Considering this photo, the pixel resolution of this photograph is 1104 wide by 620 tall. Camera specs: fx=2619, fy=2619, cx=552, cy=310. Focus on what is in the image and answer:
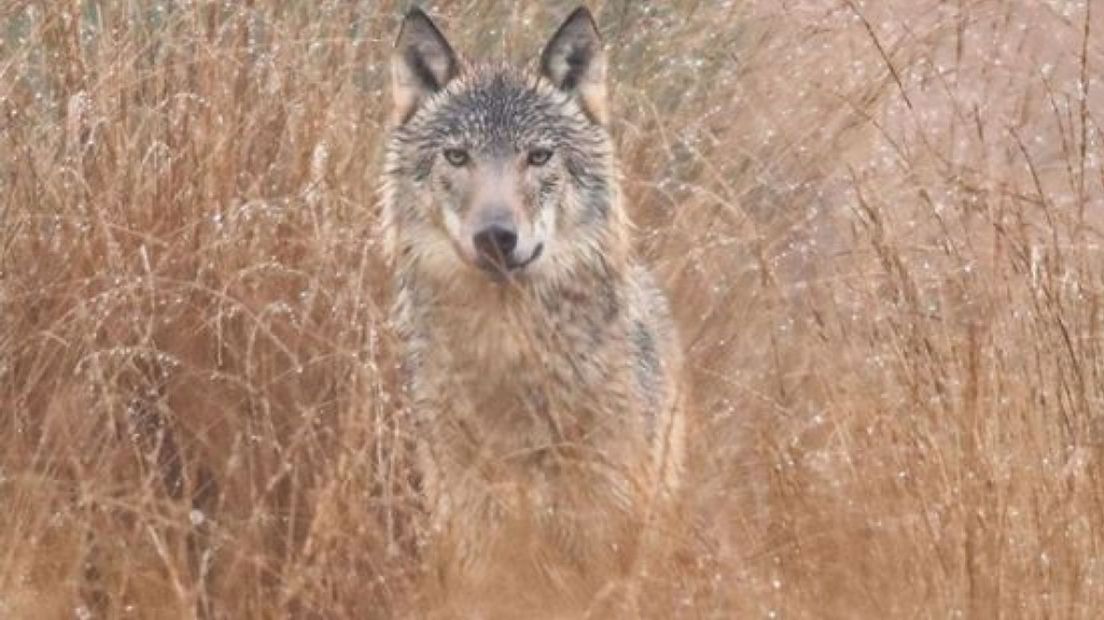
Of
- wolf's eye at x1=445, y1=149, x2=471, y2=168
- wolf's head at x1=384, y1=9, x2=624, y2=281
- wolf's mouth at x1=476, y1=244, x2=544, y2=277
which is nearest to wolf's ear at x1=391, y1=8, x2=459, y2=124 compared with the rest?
wolf's head at x1=384, y1=9, x2=624, y2=281

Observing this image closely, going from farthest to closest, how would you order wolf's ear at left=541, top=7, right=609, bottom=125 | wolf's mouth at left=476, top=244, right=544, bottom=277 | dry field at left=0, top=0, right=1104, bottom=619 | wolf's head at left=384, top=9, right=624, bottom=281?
wolf's ear at left=541, top=7, right=609, bottom=125 → wolf's head at left=384, top=9, right=624, bottom=281 → wolf's mouth at left=476, top=244, right=544, bottom=277 → dry field at left=0, top=0, right=1104, bottom=619

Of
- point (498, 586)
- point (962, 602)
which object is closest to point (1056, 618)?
point (962, 602)

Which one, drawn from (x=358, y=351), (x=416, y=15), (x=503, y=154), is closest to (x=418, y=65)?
(x=416, y=15)

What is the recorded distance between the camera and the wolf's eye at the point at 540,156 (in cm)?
554

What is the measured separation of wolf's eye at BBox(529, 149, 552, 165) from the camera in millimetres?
5539

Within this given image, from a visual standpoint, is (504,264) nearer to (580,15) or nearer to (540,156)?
(540,156)

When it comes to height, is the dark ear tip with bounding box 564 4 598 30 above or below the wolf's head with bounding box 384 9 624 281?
above

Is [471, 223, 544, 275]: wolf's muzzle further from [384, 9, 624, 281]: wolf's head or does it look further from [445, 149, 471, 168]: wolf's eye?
[445, 149, 471, 168]: wolf's eye

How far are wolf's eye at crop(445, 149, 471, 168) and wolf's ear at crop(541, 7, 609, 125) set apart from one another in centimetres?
28

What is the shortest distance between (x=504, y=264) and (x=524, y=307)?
203 millimetres

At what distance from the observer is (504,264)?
17.2 ft

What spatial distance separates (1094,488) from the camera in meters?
4.48

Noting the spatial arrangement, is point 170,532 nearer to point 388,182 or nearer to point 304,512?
point 304,512

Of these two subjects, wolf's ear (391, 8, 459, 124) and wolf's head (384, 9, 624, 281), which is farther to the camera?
wolf's ear (391, 8, 459, 124)
